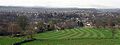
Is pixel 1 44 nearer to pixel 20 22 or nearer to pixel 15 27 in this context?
pixel 15 27

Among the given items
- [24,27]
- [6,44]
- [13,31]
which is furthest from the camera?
[24,27]

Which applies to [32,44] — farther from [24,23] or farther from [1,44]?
[24,23]

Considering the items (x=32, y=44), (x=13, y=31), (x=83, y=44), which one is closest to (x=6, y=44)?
(x=32, y=44)

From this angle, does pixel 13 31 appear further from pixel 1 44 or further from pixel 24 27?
pixel 1 44

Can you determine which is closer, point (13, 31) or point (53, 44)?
point (53, 44)

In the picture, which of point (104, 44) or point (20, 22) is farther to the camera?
point (20, 22)

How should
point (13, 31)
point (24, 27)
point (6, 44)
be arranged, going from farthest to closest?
point (24, 27) → point (13, 31) → point (6, 44)

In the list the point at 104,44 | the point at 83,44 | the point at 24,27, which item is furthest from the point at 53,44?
the point at 24,27

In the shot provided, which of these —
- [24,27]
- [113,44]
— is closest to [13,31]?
[24,27]
